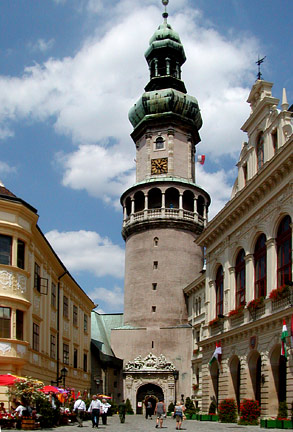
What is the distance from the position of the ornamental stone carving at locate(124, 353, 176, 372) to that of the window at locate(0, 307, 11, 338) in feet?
121

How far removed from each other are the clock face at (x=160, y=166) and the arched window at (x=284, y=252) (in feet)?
131

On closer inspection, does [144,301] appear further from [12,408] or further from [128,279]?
[12,408]

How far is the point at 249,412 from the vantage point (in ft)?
113

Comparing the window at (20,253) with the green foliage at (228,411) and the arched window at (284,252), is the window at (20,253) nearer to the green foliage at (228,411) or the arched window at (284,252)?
the arched window at (284,252)

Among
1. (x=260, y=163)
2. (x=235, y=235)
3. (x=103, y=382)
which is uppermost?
(x=260, y=163)

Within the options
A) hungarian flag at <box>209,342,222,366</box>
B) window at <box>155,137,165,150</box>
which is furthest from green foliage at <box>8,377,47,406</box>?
window at <box>155,137,165,150</box>

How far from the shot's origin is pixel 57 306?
44.3m

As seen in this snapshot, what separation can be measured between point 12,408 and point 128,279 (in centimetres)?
4151

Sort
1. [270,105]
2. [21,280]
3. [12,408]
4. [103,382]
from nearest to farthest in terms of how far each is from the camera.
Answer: [12,408], [21,280], [270,105], [103,382]

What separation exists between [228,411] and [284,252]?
36.6ft

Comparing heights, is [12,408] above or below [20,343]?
below

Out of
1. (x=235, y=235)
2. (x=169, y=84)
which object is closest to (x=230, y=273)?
(x=235, y=235)

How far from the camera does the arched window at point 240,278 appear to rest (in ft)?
130

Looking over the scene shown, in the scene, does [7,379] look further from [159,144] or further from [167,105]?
[167,105]
